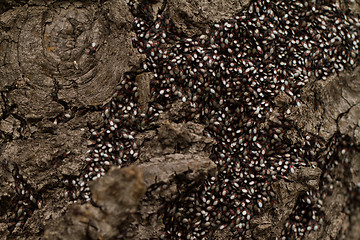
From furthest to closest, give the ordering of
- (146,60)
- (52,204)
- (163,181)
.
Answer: (146,60), (52,204), (163,181)

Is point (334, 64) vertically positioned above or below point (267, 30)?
below

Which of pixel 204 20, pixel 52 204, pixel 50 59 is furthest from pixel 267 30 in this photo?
pixel 52 204

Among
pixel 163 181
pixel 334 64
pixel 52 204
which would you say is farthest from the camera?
pixel 334 64

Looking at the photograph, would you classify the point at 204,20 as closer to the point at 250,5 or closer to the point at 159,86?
the point at 250,5

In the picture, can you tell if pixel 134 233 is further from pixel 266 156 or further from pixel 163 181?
pixel 266 156

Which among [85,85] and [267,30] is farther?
[267,30]

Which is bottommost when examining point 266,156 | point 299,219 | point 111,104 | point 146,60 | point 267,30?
point 299,219
